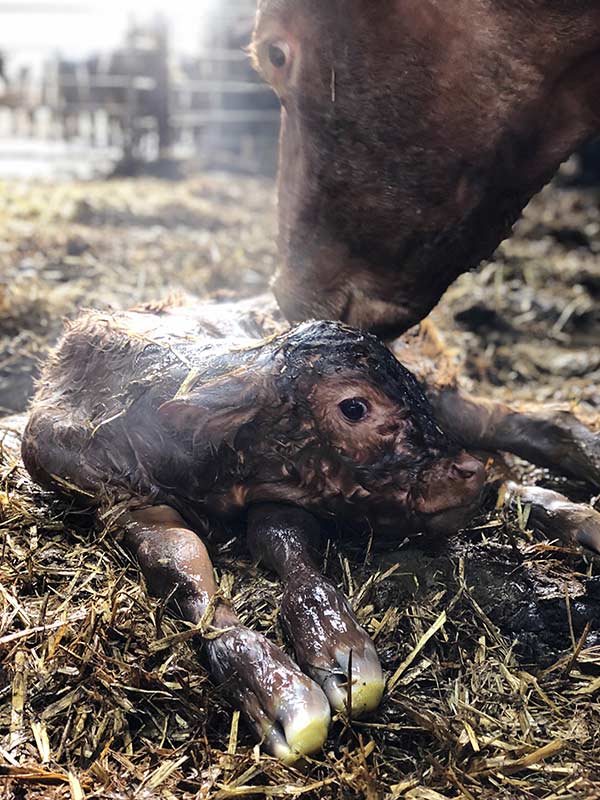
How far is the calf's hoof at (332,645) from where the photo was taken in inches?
84.3

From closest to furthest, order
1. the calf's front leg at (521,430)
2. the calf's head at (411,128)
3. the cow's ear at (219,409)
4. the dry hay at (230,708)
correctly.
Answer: the dry hay at (230,708), the calf's head at (411,128), the cow's ear at (219,409), the calf's front leg at (521,430)

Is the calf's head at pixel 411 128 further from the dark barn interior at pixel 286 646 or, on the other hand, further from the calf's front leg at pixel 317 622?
the calf's front leg at pixel 317 622

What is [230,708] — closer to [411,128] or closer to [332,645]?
[332,645]

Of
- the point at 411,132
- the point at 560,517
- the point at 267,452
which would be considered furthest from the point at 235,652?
the point at 411,132

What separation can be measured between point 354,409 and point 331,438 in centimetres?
12

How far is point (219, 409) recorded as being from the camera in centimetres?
270

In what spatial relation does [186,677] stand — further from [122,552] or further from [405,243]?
[405,243]

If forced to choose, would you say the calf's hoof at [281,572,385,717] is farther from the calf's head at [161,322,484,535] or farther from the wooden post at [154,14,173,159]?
the wooden post at [154,14,173,159]

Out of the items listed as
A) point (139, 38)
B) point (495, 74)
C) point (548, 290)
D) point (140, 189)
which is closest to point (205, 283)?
point (548, 290)

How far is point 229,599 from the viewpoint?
2449 millimetres

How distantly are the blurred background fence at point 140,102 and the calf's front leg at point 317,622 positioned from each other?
11663 millimetres

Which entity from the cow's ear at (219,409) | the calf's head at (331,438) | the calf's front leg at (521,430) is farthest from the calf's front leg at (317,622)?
the calf's front leg at (521,430)

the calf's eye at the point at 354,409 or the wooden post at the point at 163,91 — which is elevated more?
the calf's eye at the point at 354,409

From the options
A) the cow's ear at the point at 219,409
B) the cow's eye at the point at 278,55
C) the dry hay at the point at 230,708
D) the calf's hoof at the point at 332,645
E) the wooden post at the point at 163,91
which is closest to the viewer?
the dry hay at the point at 230,708
